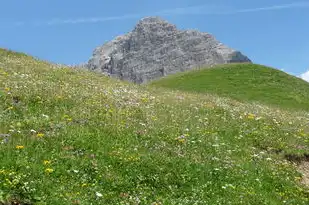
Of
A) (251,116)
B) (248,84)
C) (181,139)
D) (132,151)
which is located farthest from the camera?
(248,84)

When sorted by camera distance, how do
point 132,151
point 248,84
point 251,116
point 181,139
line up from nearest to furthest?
point 132,151
point 181,139
point 251,116
point 248,84

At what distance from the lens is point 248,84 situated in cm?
5575

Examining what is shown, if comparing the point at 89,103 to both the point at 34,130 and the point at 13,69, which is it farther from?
the point at 13,69

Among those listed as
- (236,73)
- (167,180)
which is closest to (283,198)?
(167,180)

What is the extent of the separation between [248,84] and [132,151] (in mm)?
40253

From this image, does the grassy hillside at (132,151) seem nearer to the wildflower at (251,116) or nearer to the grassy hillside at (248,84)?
the wildflower at (251,116)

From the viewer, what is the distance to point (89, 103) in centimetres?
2444

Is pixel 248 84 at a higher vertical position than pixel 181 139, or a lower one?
higher

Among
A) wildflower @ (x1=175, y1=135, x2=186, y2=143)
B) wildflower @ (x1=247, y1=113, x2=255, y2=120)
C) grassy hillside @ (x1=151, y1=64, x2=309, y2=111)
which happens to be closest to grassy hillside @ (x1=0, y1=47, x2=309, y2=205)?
wildflower @ (x1=175, y1=135, x2=186, y2=143)

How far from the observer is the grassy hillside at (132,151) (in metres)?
14.0

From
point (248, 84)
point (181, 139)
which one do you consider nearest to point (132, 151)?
point (181, 139)

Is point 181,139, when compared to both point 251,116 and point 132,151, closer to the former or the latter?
point 132,151

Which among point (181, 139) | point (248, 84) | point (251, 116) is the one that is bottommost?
point (181, 139)

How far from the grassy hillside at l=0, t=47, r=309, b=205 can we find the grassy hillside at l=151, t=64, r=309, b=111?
21.2 m
